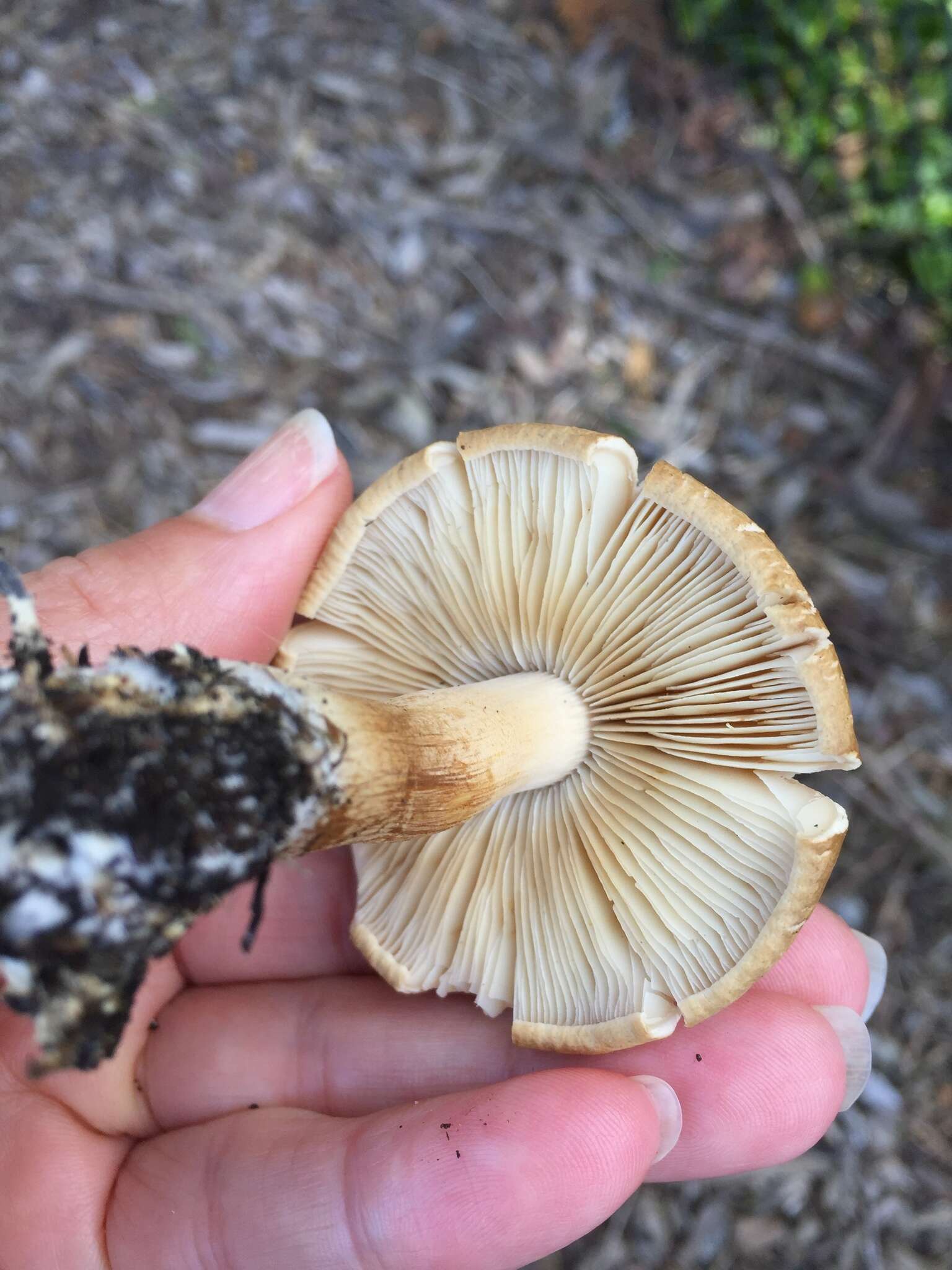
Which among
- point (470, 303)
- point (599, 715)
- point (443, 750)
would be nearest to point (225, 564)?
point (443, 750)

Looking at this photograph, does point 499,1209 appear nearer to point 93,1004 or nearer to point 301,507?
point 93,1004

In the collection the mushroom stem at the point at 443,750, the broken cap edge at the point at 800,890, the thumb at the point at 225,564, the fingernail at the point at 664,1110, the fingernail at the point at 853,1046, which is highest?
the thumb at the point at 225,564

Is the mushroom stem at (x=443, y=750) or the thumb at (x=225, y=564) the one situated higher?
the thumb at (x=225, y=564)

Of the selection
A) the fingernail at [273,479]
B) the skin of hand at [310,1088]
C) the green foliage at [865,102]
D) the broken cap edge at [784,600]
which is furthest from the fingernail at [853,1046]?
the green foliage at [865,102]

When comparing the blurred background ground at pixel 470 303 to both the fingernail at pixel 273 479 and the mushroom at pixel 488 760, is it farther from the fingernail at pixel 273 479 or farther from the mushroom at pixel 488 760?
the mushroom at pixel 488 760

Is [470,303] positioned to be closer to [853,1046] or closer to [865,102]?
[865,102]

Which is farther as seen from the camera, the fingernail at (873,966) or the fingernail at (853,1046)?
the fingernail at (873,966)

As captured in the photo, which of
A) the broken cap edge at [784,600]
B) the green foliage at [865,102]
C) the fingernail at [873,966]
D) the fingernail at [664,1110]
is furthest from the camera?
the green foliage at [865,102]
